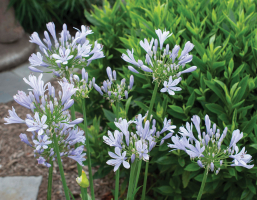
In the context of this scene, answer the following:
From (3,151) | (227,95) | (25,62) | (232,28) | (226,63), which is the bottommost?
(3,151)

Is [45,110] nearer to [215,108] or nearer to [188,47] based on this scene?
[188,47]

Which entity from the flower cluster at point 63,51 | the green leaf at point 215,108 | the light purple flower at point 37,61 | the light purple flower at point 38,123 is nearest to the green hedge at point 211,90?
the green leaf at point 215,108

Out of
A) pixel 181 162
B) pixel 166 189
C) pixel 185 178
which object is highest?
pixel 181 162

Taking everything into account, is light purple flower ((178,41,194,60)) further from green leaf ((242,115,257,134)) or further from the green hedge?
green leaf ((242,115,257,134))

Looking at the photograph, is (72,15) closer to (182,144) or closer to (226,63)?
(226,63)

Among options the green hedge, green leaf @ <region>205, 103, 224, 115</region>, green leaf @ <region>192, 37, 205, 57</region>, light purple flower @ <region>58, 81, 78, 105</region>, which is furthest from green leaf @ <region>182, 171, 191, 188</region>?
light purple flower @ <region>58, 81, 78, 105</region>

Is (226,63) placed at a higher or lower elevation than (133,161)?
higher

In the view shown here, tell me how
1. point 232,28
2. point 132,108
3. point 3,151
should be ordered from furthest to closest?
1. point 3,151
2. point 132,108
3. point 232,28

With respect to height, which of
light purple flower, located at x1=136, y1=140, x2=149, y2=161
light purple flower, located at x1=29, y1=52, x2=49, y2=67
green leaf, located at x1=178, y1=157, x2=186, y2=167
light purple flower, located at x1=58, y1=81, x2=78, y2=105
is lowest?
green leaf, located at x1=178, y1=157, x2=186, y2=167

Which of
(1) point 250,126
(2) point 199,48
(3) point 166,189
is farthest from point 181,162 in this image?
(2) point 199,48

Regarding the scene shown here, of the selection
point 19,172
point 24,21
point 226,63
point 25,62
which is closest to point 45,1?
point 24,21

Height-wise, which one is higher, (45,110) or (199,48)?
(199,48)
